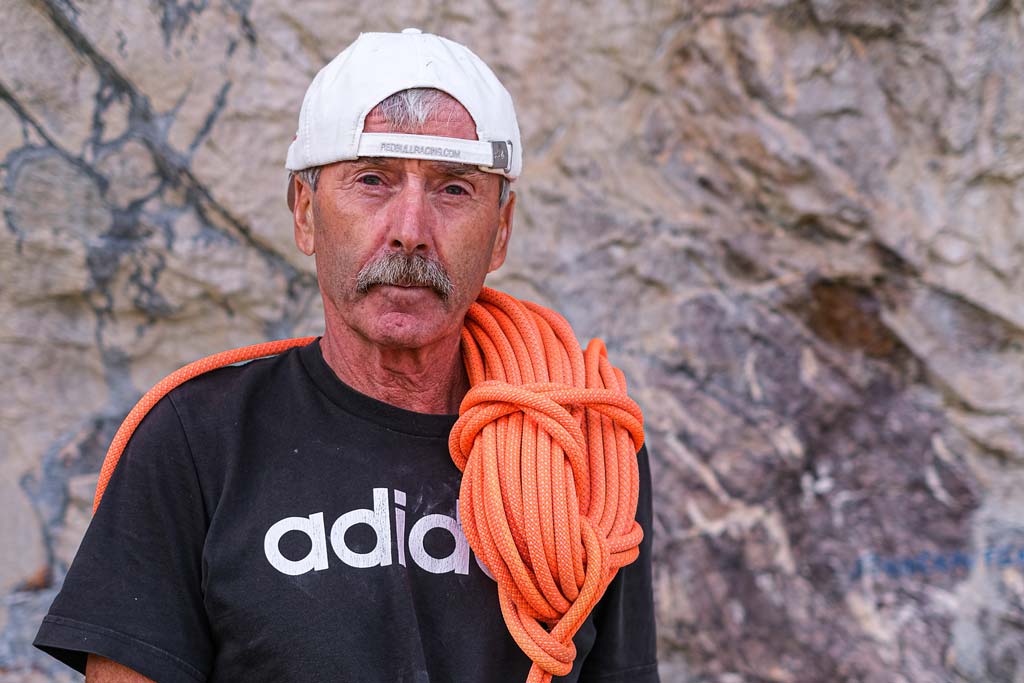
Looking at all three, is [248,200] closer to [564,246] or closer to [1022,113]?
[564,246]

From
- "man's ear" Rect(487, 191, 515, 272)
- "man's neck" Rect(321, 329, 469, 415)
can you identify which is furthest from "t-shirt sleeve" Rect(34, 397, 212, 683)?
"man's ear" Rect(487, 191, 515, 272)

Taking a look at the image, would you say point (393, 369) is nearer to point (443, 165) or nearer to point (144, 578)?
point (443, 165)

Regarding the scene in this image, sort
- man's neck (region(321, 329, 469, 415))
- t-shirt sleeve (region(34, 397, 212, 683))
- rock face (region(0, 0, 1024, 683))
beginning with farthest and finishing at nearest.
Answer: rock face (region(0, 0, 1024, 683))
man's neck (region(321, 329, 469, 415))
t-shirt sleeve (region(34, 397, 212, 683))

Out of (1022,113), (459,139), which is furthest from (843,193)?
(459,139)

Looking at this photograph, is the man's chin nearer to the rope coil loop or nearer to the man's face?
the man's face

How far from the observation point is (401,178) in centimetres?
139

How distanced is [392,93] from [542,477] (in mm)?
641

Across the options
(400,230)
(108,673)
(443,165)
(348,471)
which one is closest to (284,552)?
(348,471)

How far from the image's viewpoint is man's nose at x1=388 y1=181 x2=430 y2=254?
1.36 meters

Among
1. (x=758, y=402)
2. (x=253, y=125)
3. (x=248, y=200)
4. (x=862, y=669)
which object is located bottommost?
(x=862, y=669)

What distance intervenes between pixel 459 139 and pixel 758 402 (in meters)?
1.36

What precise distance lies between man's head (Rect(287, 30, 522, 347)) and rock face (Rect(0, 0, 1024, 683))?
739 millimetres

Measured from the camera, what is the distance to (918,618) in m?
2.25

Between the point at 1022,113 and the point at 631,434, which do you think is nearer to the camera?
the point at 631,434
